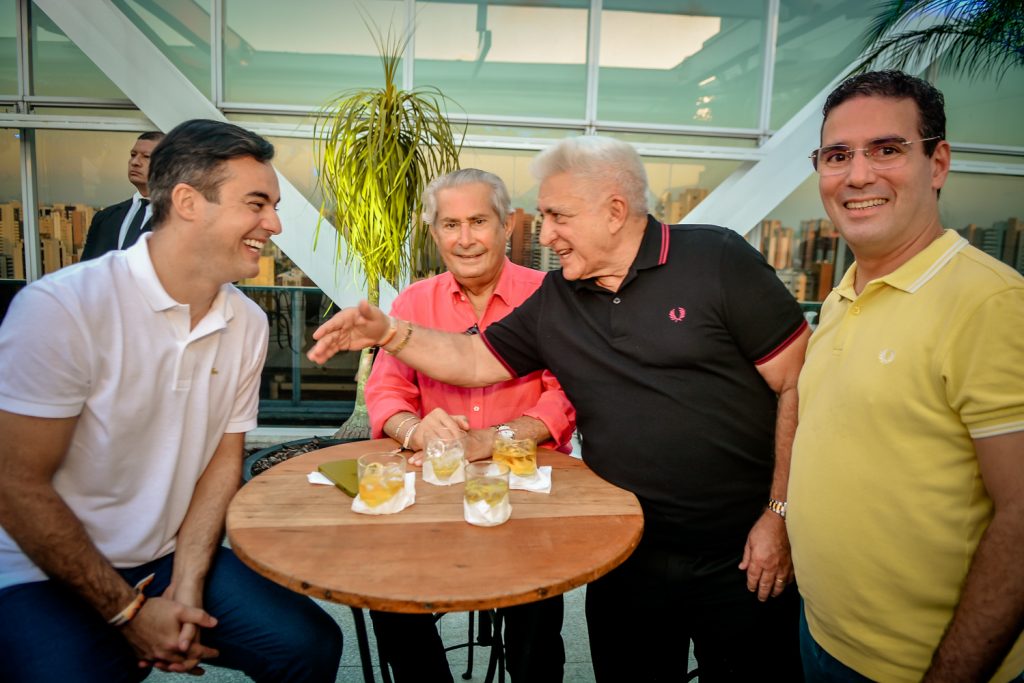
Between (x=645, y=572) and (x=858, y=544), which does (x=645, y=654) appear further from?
(x=858, y=544)

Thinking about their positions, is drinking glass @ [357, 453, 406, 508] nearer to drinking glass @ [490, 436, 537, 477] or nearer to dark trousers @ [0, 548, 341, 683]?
drinking glass @ [490, 436, 537, 477]

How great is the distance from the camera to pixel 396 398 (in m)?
2.26

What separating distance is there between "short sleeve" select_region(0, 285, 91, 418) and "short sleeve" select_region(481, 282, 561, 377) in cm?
121

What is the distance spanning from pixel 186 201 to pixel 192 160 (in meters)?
0.12

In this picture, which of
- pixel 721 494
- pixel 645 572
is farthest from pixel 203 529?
pixel 721 494

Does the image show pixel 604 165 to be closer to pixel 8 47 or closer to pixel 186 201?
pixel 186 201

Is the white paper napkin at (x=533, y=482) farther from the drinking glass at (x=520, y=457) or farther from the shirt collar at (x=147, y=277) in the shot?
the shirt collar at (x=147, y=277)

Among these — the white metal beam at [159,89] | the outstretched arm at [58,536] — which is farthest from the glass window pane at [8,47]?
the outstretched arm at [58,536]

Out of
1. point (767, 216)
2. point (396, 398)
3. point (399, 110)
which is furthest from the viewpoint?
point (767, 216)

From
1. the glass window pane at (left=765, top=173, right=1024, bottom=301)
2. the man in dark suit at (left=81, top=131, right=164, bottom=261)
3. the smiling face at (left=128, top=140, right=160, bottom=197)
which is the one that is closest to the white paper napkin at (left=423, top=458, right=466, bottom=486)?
the man in dark suit at (left=81, top=131, right=164, bottom=261)

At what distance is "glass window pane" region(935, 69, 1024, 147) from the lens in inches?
210

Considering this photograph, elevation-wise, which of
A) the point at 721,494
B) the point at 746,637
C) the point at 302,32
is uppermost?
the point at 302,32

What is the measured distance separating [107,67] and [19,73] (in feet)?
3.28

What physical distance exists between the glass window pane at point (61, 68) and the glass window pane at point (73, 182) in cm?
32
